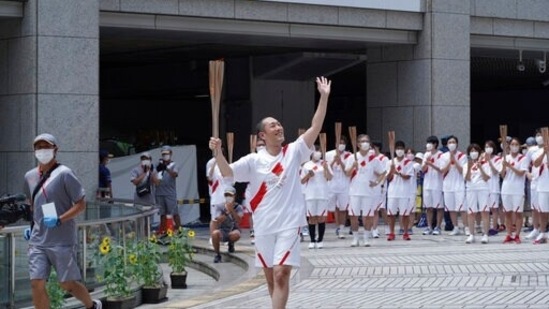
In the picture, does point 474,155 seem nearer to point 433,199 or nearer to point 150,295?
point 433,199

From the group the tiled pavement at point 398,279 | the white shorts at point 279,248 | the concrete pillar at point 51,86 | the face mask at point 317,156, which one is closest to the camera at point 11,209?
the white shorts at point 279,248

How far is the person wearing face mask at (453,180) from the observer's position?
72.2 ft

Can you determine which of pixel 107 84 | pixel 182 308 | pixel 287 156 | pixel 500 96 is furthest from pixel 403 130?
pixel 500 96

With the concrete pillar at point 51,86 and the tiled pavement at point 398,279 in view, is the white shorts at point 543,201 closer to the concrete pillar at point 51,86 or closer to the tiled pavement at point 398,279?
the tiled pavement at point 398,279

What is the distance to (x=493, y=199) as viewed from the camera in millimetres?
21547

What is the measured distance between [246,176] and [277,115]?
2074cm

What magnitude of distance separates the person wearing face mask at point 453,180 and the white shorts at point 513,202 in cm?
132

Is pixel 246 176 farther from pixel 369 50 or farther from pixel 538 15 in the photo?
pixel 538 15

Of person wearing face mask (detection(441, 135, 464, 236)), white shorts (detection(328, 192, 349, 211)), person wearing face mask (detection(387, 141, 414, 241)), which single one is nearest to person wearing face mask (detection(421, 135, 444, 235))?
person wearing face mask (detection(441, 135, 464, 236))

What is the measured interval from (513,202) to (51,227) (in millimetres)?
11629

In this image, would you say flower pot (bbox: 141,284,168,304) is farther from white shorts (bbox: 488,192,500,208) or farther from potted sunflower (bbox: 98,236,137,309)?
white shorts (bbox: 488,192,500,208)

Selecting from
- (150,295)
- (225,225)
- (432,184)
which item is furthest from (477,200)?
(150,295)

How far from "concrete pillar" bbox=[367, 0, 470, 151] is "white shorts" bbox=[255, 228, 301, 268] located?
54.0 feet

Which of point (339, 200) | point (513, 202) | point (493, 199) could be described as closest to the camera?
point (513, 202)
